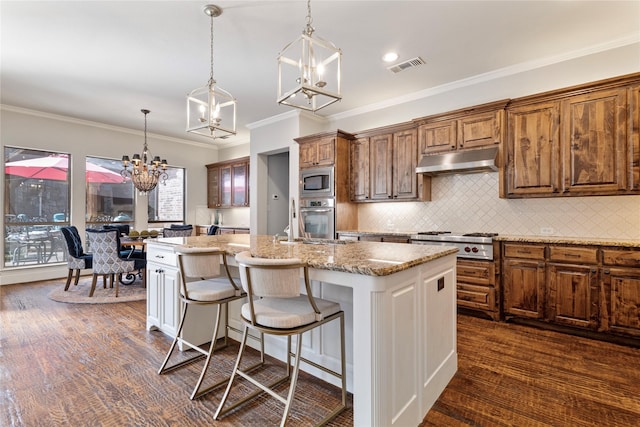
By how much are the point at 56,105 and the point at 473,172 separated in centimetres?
639

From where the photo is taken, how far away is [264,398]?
2029 mm

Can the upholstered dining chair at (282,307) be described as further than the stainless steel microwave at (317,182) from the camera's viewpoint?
No

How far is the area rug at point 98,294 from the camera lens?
14.0ft

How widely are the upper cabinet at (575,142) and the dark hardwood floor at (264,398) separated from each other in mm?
1494

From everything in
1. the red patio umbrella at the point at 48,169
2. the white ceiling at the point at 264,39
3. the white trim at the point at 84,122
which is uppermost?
the white ceiling at the point at 264,39

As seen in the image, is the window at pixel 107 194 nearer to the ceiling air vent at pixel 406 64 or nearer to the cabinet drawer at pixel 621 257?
the ceiling air vent at pixel 406 64

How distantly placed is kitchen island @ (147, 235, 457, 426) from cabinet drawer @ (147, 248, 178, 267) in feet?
2.23

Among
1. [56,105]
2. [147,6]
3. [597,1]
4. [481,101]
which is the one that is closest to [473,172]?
[481,101]

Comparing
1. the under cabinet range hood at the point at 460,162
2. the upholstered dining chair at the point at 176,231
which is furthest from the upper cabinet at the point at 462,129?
the upholstered dining chair at the point at 176,231

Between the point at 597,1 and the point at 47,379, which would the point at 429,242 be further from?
the point at 47,379

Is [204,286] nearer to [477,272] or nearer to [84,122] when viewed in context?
[477,272]

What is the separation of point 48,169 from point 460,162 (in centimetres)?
676

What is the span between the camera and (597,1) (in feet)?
8.59

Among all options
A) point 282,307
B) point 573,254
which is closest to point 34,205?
point 282,307
